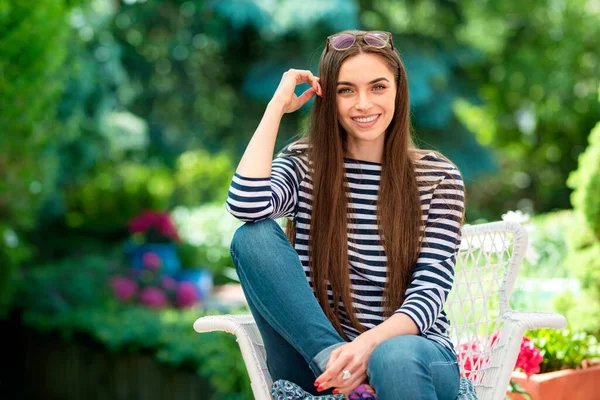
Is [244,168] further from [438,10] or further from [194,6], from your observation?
[438,10]

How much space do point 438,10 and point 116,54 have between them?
576 centimetres

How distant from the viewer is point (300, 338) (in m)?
2.07

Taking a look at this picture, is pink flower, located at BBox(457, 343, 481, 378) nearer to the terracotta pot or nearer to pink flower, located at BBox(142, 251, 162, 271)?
the terracotta pot

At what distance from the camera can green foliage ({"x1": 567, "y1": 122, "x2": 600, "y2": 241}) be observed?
369 cm

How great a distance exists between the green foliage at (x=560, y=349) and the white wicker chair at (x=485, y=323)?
22 cm

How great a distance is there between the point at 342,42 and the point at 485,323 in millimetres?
1099

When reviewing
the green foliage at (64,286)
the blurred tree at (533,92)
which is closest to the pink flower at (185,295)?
the green foliage at (64,286)

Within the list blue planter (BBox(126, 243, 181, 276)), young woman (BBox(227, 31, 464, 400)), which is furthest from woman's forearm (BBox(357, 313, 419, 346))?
blue planter (BBox(126, 243, 181, 276))

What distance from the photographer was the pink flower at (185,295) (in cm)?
778

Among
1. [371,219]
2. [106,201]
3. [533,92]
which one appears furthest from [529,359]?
[533,92]

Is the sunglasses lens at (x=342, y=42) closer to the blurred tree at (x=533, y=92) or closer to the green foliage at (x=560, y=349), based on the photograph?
the green foliage at (x=560, y=349)

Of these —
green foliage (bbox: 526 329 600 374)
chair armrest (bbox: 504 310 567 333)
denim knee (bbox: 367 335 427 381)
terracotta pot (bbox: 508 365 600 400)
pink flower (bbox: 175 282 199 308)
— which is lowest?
terracotta pot (bbox: 508 365 600 400)

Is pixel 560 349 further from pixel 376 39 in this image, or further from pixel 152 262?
pixel 152 262

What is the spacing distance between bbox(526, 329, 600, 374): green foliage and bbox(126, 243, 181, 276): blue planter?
5.58 m
